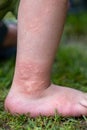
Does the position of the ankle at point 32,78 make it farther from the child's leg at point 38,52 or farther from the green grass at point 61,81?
the green grass at point 61,81

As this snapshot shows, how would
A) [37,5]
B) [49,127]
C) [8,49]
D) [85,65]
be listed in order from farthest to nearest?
1. [8,49]
2. [85,65]
3. [37,5]
4. [49,127]

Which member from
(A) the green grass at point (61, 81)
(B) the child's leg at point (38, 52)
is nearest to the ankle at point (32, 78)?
(B) the child's leg at point (38, 52)

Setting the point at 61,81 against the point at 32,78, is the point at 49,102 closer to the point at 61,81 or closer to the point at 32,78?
the point at 32,78

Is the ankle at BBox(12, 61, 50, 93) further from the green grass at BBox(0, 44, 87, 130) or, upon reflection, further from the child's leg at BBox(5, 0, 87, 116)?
the green grass at BBox(0, 44, 87, 130)

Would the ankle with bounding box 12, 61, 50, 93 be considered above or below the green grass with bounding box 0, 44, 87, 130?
above

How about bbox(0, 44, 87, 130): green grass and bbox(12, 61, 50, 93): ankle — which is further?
bbox(12, 61, 50, 93): ankle

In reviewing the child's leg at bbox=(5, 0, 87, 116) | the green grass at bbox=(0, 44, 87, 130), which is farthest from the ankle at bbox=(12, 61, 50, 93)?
the green grass at bbox=(0, 44, 87, 130)

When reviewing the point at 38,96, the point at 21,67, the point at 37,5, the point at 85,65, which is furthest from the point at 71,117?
the point at 85,65

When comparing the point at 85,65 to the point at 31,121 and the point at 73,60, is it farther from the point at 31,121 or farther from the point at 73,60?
the point at 31,121
